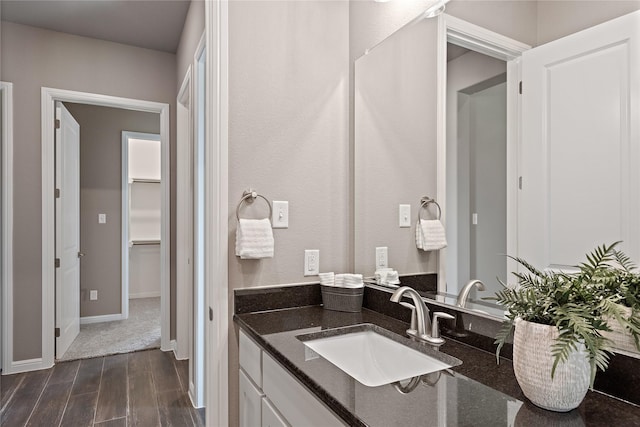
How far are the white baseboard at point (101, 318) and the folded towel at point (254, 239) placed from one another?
146 inches

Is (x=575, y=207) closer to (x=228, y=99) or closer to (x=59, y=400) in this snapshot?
(x=228, y=99)

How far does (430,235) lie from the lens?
1.46 meters

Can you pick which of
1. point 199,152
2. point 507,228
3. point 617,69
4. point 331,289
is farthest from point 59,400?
point 617,69

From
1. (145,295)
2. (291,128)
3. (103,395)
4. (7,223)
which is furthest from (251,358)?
(145,295)

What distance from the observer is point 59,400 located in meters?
2.58

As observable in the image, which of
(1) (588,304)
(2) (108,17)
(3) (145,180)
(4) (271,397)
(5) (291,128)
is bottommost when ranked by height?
(4) (271,397)

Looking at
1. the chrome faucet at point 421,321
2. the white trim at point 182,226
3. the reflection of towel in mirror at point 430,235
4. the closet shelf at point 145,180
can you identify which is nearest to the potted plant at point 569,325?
the chrome faucet at point 421,321

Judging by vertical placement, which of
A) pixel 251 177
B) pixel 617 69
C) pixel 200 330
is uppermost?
pixel 617 69

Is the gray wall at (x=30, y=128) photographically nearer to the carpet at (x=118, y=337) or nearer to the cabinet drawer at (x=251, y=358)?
the carpet at (x=118, y=337)

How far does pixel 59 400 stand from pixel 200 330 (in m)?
1.08

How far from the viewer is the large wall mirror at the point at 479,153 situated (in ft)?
3.07

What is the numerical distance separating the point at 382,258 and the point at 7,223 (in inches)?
117

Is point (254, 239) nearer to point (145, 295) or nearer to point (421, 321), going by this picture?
point (421, 321)

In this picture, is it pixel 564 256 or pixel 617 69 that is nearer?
pixel 617 69
